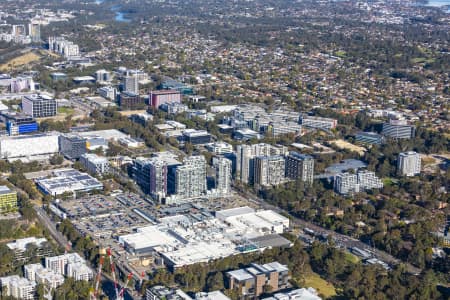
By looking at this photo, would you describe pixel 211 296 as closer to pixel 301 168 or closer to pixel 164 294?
pixel 164 294

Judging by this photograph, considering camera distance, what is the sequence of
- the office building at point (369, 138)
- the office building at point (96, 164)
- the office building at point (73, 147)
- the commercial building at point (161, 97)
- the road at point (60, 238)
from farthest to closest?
the commercial building at point (161, 97) → the office building at point (369, 138) → the office building at point (73, 147) → the office building at point (96, 164) → the road at point (60, 238)

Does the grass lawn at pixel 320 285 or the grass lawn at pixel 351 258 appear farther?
the grass lawn at pixel 351 258

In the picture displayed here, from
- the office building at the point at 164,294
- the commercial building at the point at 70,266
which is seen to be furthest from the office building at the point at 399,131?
the office building at the point at 164,294

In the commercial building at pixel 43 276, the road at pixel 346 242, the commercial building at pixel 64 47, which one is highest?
the commercial building at pixel 64 47

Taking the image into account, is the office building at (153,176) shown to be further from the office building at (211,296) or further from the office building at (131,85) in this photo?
the office building at (131,85)

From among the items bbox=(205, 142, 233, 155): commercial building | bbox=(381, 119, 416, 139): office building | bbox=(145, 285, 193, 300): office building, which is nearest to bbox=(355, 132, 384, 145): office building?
bbox=(381, 119, 416, 139): office building

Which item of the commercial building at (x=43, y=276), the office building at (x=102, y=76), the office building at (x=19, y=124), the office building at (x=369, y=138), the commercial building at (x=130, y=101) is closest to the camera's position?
the commercial building at (x=43, y=276)

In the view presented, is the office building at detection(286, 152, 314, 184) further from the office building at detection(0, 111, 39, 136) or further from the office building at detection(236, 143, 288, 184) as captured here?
the office building at detection(0, 111, 39, 136)
